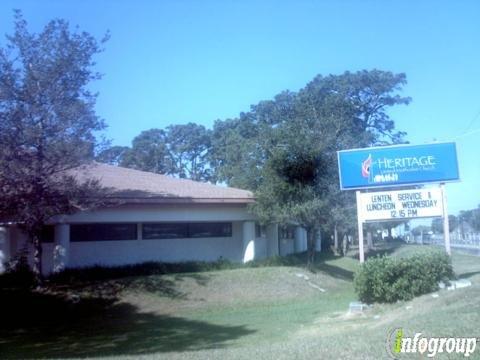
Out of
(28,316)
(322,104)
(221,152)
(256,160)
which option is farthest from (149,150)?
(28,316)

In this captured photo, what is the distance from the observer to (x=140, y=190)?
2361 cm

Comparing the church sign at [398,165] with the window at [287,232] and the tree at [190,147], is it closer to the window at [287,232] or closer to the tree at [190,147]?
the window at [287,232]

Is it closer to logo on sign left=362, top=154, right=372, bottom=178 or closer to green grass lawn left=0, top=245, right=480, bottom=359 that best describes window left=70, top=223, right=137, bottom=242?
green grass lawn left=0, top=245, right=480, bottom=359

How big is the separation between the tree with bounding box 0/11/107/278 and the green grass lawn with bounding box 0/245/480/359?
326 centimetres

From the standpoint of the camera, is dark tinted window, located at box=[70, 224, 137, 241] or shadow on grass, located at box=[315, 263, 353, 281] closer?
dark tinted window, located at box=[70, 224, 137, 241]

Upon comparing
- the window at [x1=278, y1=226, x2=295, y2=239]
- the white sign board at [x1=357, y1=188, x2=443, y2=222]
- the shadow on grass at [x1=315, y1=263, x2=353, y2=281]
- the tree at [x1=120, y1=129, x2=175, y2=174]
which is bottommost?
the shadow on grass at [x1=315, y1=263, x2=353, y2=281]

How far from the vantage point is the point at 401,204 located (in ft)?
54.6

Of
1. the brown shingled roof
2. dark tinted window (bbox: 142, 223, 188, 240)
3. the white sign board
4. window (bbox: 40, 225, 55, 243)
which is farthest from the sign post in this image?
window (bbox: 40, 225, 55, 243)

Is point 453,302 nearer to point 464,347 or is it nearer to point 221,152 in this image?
point 464,347

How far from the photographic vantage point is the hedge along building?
22109 mm

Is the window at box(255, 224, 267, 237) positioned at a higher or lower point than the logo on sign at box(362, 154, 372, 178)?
lower

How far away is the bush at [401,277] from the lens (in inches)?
550

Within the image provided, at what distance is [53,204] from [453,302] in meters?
12.0

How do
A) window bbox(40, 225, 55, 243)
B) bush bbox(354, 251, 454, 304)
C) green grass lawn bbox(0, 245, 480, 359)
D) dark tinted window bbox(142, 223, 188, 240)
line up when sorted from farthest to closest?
dark tinted window bbox(142, 223, 188, 240), window bbox(40, 225, 55, 243), bush bbox(354, 251, 454, 304), green grass lawn bbox(0, 245, 480, 359)
